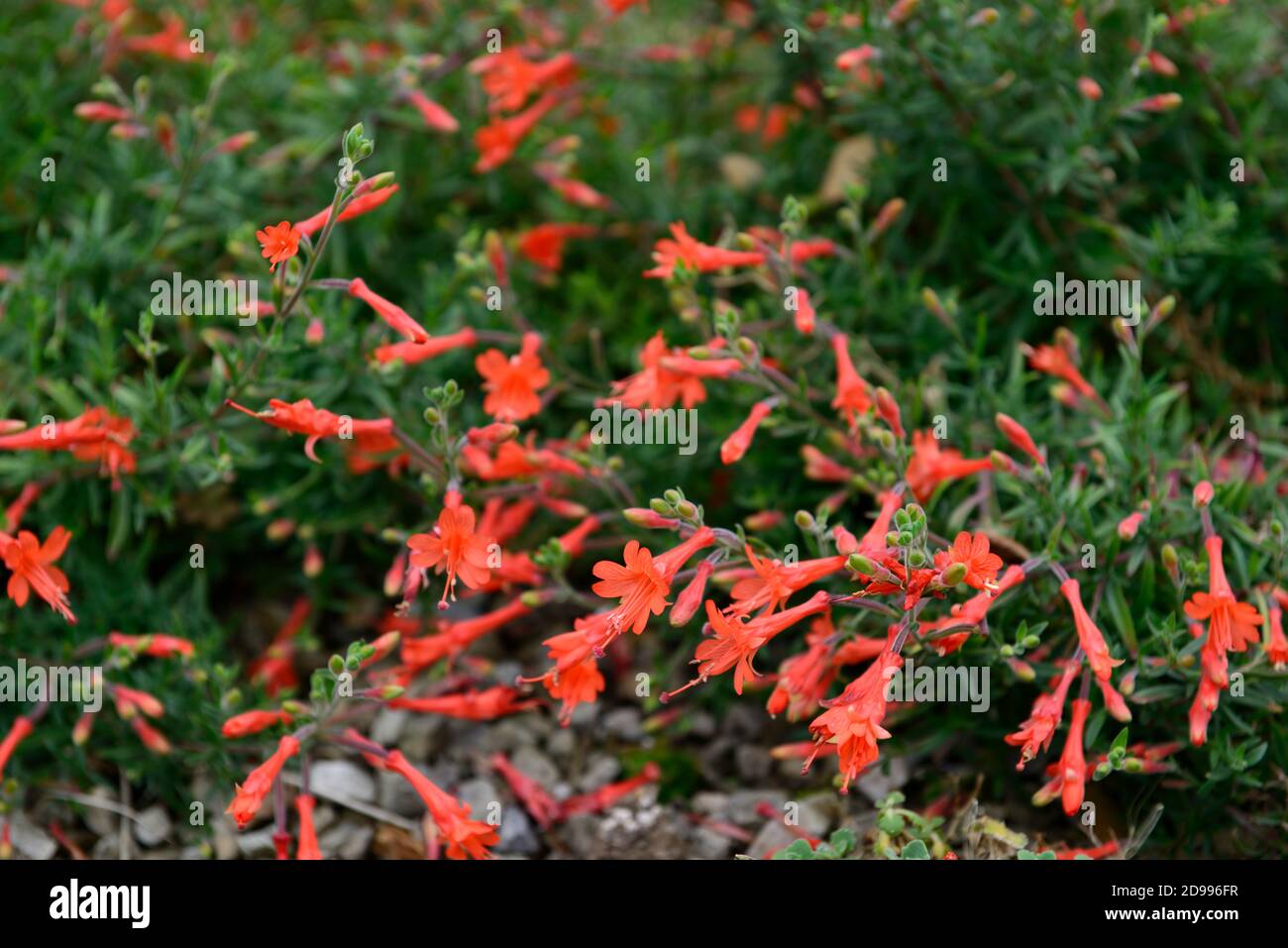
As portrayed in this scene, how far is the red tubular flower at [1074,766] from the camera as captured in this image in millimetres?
2734

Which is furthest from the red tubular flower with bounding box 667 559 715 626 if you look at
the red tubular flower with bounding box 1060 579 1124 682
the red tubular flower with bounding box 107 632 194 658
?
the red tubular flower with bounding box 107 632 194 658

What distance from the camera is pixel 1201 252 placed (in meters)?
3.96

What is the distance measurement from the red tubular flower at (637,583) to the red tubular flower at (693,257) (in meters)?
0.91

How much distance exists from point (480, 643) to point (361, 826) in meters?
0.69

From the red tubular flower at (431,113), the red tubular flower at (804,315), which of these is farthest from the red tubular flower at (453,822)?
the red tubular flower at (431,113)

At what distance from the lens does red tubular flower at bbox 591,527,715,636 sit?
264 centimetres

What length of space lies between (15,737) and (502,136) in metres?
2.34

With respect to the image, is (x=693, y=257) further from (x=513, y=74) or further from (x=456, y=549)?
(x=513, y=74)

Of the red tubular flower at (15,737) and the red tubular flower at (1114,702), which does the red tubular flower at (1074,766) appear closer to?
the red tubular flower at (1114,702)

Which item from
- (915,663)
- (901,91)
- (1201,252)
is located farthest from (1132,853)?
(901,91)

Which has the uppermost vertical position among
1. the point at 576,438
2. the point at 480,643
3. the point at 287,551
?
the point at 576,438

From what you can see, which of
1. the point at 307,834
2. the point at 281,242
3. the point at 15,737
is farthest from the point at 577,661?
the point at 15,737

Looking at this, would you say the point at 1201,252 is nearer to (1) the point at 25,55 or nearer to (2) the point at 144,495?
(2) the point at 144,495

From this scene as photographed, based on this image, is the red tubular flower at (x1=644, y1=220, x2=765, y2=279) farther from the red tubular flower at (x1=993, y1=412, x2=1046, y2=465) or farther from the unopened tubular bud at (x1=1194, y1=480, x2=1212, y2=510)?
the unopened tubular bud at (x1=1194, y1=480, x2=1212, y2=510)
